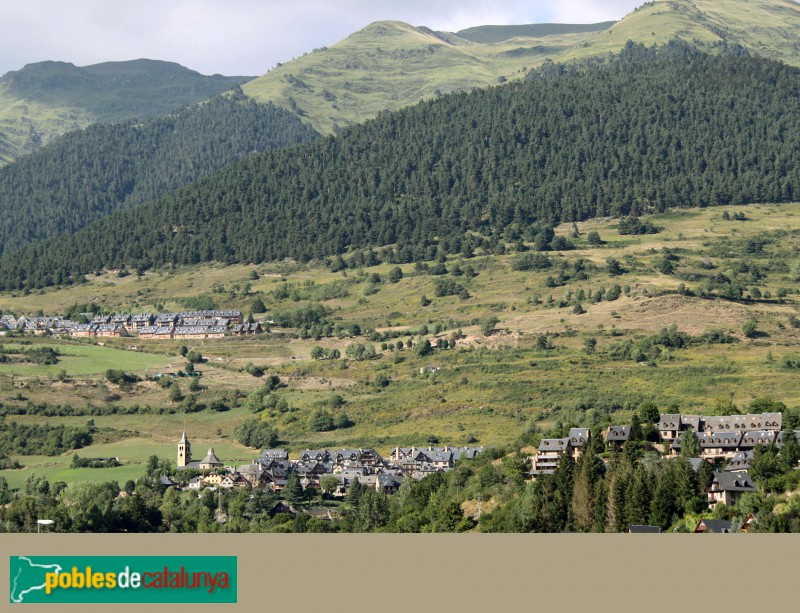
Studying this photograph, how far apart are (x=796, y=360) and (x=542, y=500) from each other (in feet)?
301

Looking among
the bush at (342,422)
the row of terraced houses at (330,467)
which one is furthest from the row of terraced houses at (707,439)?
the bush at (342,422)

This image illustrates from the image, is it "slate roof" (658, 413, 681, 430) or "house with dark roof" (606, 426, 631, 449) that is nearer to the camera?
"house with dark roof" (606, 426, 631, 449)

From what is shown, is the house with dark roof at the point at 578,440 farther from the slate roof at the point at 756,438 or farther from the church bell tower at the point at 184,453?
the church bell tower at the point at 184,453

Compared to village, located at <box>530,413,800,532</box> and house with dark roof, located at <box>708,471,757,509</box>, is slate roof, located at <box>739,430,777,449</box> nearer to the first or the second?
village, located at <box>530,413,800,532</box>

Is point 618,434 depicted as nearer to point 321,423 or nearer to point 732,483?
point 732,483

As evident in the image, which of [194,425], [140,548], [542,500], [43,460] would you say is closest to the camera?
[140,548]

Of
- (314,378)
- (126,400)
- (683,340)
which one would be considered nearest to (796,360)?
(683,340)

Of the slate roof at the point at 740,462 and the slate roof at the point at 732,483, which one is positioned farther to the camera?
the slate roof at the point at 740,462

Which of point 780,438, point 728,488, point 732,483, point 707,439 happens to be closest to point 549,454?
point 707,439

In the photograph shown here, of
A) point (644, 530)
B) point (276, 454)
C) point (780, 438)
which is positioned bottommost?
point (276, 454)

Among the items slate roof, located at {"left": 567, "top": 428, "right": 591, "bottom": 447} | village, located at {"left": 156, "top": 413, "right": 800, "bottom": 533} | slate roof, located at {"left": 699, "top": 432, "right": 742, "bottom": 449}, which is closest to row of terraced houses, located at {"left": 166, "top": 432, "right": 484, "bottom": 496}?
village, located at {"left": 156, "top": 413, "right": 800, "bottom": 533}

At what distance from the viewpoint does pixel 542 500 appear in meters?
93.9

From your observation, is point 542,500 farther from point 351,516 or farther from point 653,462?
point 351,516

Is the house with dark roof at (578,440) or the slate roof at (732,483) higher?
the slate roof at (732,483)
